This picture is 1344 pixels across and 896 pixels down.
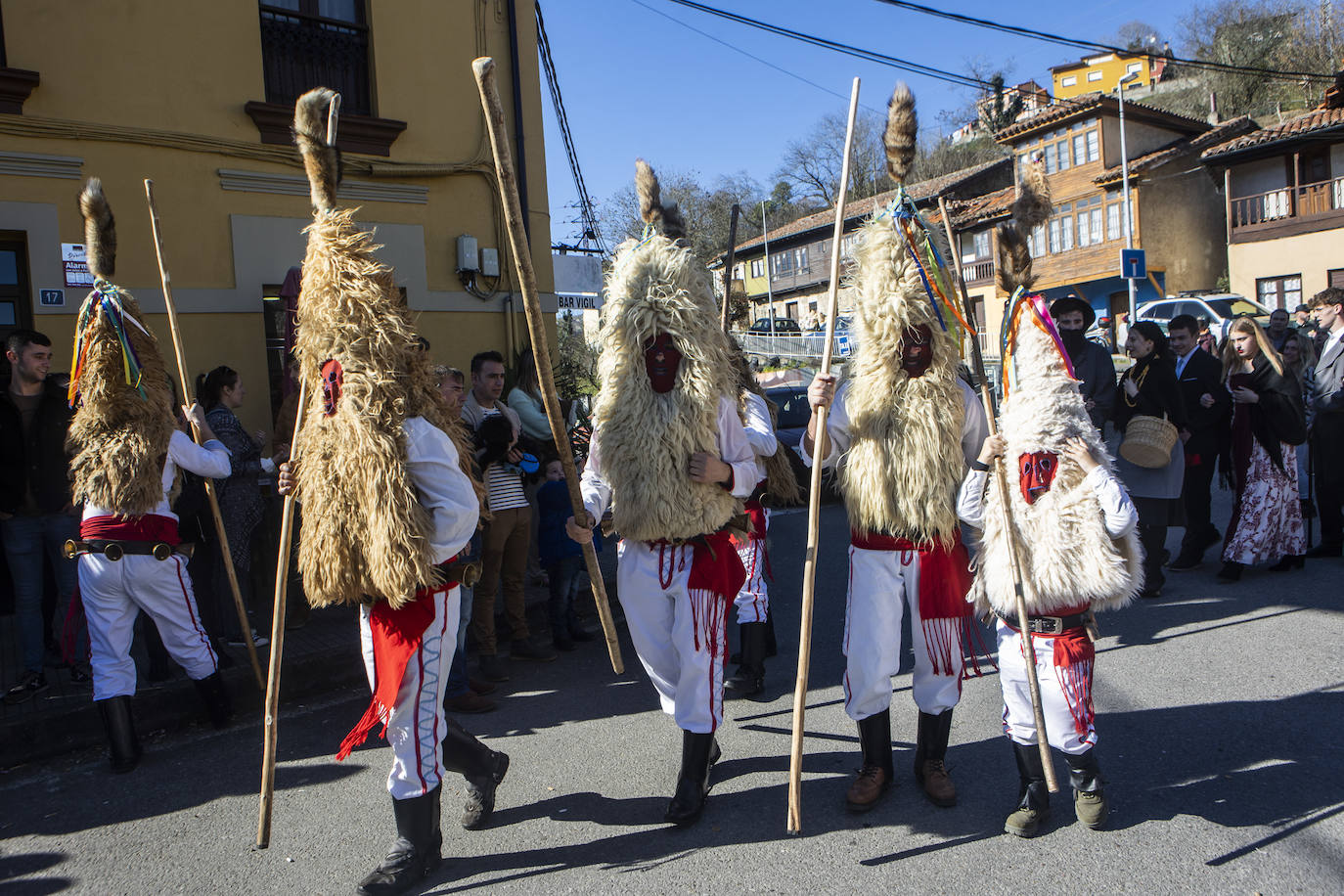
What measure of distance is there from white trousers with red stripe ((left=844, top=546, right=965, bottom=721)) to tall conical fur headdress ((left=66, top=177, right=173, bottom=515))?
3.34 metres

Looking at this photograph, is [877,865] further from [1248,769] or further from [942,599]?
[1248,769]

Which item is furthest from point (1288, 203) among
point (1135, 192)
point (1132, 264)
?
point (1132, 264)

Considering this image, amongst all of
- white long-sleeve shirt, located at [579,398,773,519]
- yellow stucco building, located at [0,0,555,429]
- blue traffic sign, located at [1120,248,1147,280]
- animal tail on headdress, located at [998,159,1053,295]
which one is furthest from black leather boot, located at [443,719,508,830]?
blue traffic sign, located at [1120,248,1147,280]

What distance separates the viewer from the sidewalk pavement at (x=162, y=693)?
4586mm

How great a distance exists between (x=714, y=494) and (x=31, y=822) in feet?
10.3

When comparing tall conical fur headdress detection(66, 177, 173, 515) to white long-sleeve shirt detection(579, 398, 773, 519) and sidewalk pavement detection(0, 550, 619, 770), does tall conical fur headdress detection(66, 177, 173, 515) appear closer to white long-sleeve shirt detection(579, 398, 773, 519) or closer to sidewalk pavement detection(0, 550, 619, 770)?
sidewalk pavement detection(0, 550, 619, 770)

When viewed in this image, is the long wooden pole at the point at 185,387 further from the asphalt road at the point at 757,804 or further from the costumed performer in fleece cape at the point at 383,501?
the costumed performer in fleece cape at the point at 383,501

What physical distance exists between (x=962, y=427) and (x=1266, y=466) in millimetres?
4465

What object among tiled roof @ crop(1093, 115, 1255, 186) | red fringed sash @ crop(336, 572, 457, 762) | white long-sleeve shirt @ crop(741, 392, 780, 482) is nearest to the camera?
red fringed sash @ crop(336, 572, 457, 762)

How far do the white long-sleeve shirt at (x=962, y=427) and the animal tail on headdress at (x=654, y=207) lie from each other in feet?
3.34

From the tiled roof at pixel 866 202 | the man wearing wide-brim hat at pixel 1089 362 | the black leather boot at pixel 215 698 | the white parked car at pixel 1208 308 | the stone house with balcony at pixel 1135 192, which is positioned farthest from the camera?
the tiled roof at pixel 866 202

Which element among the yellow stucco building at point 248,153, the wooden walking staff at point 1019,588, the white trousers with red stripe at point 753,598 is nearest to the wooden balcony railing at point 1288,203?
the yellow stucco building at point 248,153

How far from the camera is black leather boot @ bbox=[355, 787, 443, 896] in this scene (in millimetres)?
3105

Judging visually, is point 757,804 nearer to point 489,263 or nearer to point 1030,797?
point 1030,797
